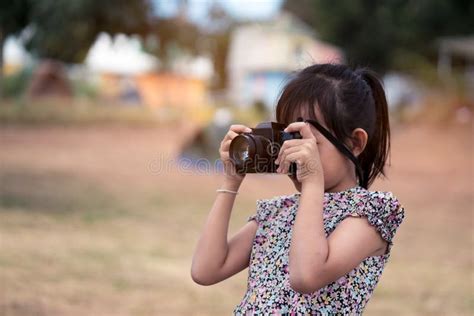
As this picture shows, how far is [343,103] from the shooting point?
1.68 m

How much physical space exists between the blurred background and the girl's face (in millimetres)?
326

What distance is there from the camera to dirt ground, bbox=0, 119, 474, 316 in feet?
13.8

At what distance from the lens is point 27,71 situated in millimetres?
25594

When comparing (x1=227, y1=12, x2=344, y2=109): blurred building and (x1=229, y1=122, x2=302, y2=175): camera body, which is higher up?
(x1=227, y1=12, x2=344, y2=109): blurred building

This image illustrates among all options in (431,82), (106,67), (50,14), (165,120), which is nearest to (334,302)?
(50,14)

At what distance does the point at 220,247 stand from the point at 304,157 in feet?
1.18

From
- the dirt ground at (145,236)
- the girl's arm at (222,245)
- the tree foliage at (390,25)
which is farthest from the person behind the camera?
the tree foliage at (390,25)

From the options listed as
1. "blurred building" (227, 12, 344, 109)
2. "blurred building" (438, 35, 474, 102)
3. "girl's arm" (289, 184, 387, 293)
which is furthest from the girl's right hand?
"blurred building" (227, 12, 344, 109)

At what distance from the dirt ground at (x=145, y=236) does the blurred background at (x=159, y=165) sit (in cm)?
2

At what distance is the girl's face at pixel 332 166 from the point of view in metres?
1.66

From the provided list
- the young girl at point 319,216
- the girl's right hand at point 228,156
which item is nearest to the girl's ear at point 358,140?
the young girl at point 319,216

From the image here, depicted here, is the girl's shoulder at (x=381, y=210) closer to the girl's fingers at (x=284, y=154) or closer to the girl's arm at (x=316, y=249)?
the girl's arm at (x=316, y=249)

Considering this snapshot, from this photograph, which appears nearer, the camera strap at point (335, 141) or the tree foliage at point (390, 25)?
the camera strap at point (335, 141)

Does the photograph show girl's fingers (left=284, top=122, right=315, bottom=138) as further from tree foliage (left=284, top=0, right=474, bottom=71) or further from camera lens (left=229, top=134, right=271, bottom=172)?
tree foliage (left=284, top=0, right=474, bottom=71)
